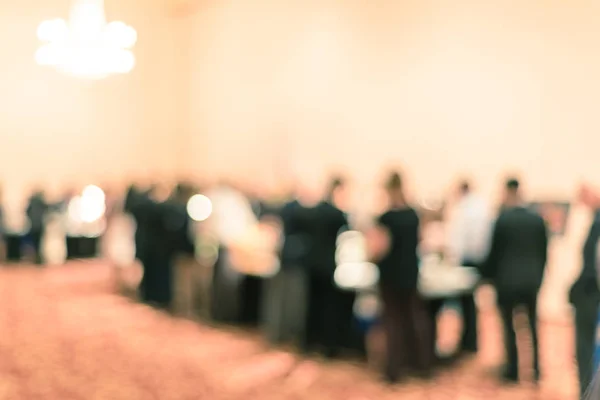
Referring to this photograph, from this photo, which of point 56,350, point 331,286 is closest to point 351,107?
point 331,286

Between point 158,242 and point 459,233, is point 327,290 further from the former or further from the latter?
point 158,242

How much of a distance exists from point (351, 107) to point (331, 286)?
4988 millimetres

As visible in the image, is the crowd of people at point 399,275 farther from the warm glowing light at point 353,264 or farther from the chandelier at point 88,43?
the chandelier at point 88,43

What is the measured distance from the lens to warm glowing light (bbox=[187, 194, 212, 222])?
7.18 metres

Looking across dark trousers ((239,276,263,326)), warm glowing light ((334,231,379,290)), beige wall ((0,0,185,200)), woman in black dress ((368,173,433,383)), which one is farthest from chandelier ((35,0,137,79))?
woman in black dress ((368,173,433,383))

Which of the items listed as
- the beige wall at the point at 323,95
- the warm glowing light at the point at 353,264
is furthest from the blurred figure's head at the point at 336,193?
the beige wall at the point at 323,95

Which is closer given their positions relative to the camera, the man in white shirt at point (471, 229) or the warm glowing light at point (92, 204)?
the man in white shirt at point (471, 229)

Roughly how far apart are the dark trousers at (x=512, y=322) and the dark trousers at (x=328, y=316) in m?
1.27

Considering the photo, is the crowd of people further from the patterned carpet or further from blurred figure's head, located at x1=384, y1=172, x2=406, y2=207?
the patterned carpet

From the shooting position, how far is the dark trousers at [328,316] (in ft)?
18.1

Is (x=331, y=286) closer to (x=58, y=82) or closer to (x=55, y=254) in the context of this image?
(x=55, y=254)

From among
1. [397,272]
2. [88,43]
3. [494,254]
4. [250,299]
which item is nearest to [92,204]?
[88,43]

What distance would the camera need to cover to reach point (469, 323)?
579 centimetres

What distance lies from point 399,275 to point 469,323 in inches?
Result: 56.0
